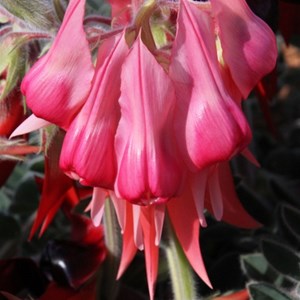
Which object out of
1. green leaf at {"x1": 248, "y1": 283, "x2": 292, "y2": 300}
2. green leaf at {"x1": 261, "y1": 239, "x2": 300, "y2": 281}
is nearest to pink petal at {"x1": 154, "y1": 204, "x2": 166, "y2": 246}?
green leaf at {"x1": 248, "y1": 283, "x2": 292, "y2": 300}

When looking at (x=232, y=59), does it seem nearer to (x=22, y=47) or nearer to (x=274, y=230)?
(x=22, y=47)

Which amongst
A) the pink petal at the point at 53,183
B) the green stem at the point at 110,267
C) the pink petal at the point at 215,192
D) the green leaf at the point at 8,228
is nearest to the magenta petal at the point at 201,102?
the pink petal at the point at 215,192

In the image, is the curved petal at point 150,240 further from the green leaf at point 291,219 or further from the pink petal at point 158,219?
the green leaf at point 291,219

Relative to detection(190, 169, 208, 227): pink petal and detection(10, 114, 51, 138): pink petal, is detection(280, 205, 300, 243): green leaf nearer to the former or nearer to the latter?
detection(190, 169, 208, 227): pink petal

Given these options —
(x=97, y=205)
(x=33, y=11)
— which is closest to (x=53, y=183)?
(x=97, y=205)

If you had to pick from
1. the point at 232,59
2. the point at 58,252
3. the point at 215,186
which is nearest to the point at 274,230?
the point at 58,252
